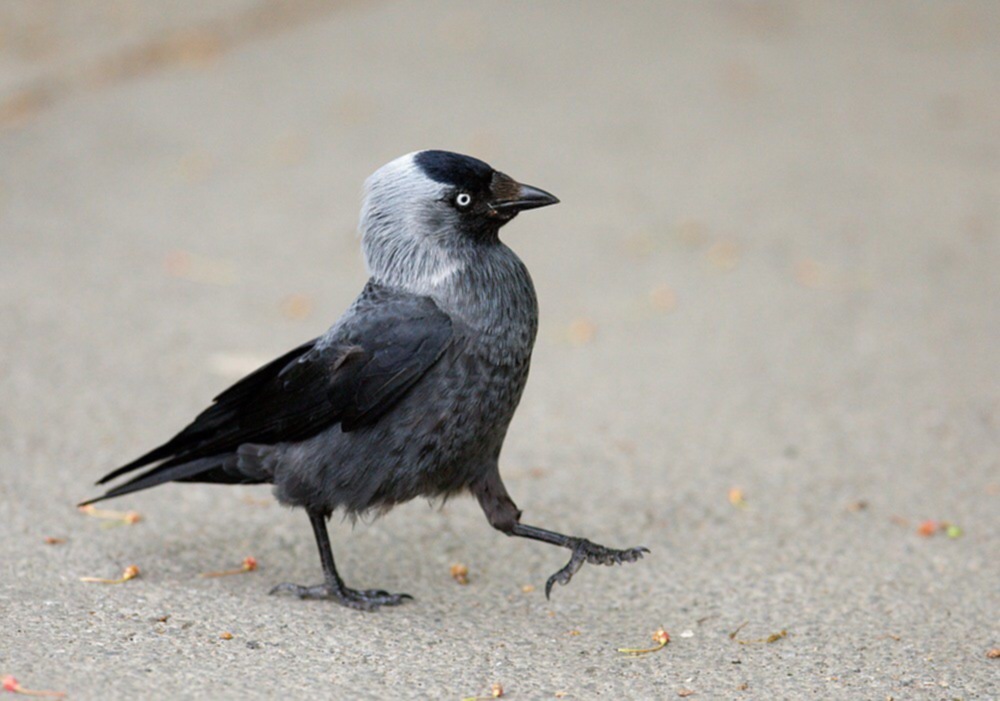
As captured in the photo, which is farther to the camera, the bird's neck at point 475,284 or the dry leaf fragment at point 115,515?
the dry leaf fragment at point 115,515

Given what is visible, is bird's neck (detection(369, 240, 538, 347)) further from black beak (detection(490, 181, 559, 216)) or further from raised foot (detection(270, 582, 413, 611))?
raised foot (detection(270, 582, 413, 611))

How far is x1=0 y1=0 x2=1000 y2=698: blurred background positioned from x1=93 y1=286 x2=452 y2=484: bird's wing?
1.66ft

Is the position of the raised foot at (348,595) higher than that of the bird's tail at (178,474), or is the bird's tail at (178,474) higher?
the bird's tail at (178,474)

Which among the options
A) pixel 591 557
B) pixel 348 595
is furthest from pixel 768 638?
pixel 348 595

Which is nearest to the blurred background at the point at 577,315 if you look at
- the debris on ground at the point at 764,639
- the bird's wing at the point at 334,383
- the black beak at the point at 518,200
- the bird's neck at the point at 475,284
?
the debris on ground at the point at 764,639

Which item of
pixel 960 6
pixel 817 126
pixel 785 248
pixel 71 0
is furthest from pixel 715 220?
pixel 71 0

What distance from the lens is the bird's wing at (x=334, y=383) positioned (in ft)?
12.9

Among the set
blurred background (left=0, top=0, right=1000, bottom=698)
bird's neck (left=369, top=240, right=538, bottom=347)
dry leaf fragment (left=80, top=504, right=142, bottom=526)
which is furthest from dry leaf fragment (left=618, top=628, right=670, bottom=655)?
dry leaf fragment (left=80, top=504, right=142, bottom=526)

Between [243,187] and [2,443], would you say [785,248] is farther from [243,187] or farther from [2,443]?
[2,443]

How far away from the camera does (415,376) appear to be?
3918 mm

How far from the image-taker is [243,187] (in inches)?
332

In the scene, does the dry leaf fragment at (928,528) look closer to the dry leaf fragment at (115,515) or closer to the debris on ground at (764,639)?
the debris on ground at (764,639)

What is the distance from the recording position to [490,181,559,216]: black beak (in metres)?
4.06

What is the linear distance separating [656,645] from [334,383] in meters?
1.26
